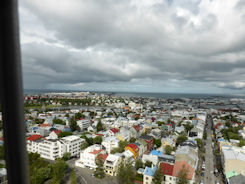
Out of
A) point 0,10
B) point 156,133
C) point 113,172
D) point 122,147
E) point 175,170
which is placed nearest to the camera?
point 0,10

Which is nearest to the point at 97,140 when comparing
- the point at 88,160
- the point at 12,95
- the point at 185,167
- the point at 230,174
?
the point at 88,160

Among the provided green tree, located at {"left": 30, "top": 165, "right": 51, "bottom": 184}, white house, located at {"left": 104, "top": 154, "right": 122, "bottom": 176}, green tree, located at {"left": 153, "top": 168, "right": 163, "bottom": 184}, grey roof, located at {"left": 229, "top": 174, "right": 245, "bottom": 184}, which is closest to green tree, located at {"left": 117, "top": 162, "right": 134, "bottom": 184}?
green tree, located at {"left": 153, "top": 168, "right": 163, "bottom": 184}

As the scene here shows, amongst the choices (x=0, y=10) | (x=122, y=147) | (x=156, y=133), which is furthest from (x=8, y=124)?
(x=156, y=133)

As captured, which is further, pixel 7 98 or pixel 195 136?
pixel 195 136

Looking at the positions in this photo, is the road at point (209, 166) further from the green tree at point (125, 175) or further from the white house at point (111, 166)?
the white house at point (111, 166)

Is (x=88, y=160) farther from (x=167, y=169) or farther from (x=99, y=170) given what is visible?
(x=167, y=169)

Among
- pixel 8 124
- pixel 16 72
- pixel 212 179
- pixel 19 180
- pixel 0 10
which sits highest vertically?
pixel 0 10

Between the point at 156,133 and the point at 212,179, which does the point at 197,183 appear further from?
the point at 156,133

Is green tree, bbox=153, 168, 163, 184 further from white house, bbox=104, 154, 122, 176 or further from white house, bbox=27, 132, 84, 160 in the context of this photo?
white house, bbox=27, 132, 84, 160

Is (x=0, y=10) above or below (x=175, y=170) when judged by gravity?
above
